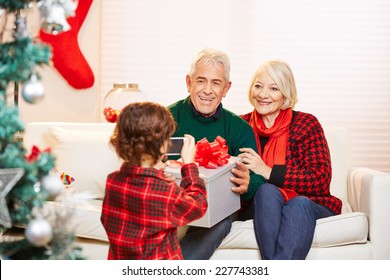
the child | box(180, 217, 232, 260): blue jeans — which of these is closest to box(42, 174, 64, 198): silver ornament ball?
the child

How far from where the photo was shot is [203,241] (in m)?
2.25

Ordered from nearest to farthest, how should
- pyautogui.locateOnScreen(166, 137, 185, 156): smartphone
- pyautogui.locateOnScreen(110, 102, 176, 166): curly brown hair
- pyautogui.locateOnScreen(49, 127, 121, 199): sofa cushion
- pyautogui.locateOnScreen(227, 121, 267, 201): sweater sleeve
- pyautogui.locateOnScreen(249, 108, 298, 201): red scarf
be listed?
pyautogui.locateOnScreen(110, 102, 176, 166): curly brown hair
pyautogui.locateOnScreen(166, 137, 185, 156): smartphone
pyautogui.locateOnScreen(227, 121, 267, 201): sweater sleeve
pyautogui.locateOnScreen(249, 108, 298, 201): red scarf
pyautogui.locateOnScreen(49, 127, 121, 199): sofa cushion

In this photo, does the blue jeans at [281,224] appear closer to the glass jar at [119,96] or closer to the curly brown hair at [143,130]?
the curly brown hair at [143,130]

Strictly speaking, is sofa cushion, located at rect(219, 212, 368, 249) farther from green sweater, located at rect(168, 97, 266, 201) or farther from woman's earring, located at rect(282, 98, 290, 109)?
woman's earring, located at rect(282, 98, 290, 109)

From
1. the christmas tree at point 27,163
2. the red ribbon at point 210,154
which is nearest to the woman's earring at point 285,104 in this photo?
the red ribbon at point 210,154

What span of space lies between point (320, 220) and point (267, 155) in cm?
39

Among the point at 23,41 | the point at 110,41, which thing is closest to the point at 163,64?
the point at 110,41

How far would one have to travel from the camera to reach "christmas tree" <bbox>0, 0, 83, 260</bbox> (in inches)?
45.9

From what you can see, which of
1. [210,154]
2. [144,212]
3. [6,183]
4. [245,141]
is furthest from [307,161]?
[6,183]

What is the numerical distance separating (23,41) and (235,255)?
1.45 metres

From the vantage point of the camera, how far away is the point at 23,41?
1204 millimetres

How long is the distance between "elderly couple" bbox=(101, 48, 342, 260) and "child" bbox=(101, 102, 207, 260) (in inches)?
23.6

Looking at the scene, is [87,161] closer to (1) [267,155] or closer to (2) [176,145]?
(2) [176,145]
